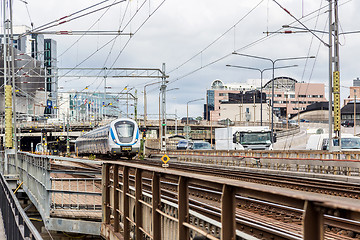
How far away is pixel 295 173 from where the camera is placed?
90.3 feet

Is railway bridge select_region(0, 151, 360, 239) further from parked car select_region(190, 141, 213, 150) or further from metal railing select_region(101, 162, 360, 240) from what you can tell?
parked car select_region(190, 141, 213, 150)

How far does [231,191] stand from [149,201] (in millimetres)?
3925

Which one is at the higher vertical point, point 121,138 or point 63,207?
point 121,138

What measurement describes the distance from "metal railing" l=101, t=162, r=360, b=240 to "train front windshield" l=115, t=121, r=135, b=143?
32.6m

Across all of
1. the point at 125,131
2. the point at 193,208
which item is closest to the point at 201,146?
the point at 125,131

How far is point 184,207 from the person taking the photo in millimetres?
6289

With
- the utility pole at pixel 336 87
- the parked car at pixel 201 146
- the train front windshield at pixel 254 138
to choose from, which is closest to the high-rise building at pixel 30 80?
the parked car at pixel 201 146

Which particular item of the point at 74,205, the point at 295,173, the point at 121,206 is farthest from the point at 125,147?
the point at 121,206

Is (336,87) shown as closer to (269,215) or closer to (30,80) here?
(269,215)

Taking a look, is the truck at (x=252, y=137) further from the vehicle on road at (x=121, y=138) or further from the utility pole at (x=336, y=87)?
the utility pole at (x=336, y=87)

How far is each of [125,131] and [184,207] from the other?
39.0m

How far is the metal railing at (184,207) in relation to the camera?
10.7 feet

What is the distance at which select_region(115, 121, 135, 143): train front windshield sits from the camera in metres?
44.7

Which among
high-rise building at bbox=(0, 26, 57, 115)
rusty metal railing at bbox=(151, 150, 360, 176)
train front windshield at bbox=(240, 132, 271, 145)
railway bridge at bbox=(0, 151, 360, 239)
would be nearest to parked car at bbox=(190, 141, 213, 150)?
rusty metal railing at bbox=(151, 150, 360, 176)
